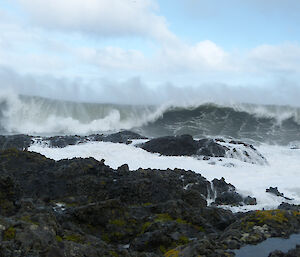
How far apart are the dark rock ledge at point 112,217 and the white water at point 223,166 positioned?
2.85 m

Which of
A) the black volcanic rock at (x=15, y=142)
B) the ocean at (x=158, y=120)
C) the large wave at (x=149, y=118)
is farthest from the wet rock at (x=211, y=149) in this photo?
the large wave at (x=149, y=118)

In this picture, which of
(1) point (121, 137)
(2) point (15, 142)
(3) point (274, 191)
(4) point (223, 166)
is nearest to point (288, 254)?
(3) point (274, 191)

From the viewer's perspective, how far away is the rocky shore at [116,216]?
559 cm

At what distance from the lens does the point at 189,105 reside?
210ft

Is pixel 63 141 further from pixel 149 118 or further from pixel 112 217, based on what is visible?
pixel 149 118

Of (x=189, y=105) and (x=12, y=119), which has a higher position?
(x=189, y=105)

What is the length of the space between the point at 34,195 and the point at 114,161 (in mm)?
11774

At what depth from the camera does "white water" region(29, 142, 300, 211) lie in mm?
18641

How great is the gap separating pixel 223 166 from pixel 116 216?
15.2 m

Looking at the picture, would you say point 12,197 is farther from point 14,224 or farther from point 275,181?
point 275,181

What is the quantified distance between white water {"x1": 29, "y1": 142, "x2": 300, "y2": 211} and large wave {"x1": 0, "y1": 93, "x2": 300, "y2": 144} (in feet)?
84.2

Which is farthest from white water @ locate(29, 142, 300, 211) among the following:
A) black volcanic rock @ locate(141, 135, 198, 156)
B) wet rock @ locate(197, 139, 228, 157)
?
wet rock @ locate(197, 139, 228, 157)

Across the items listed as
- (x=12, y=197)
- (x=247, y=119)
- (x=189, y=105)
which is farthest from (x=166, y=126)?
(x=12, y=197)

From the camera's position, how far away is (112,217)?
8875 millimetres
